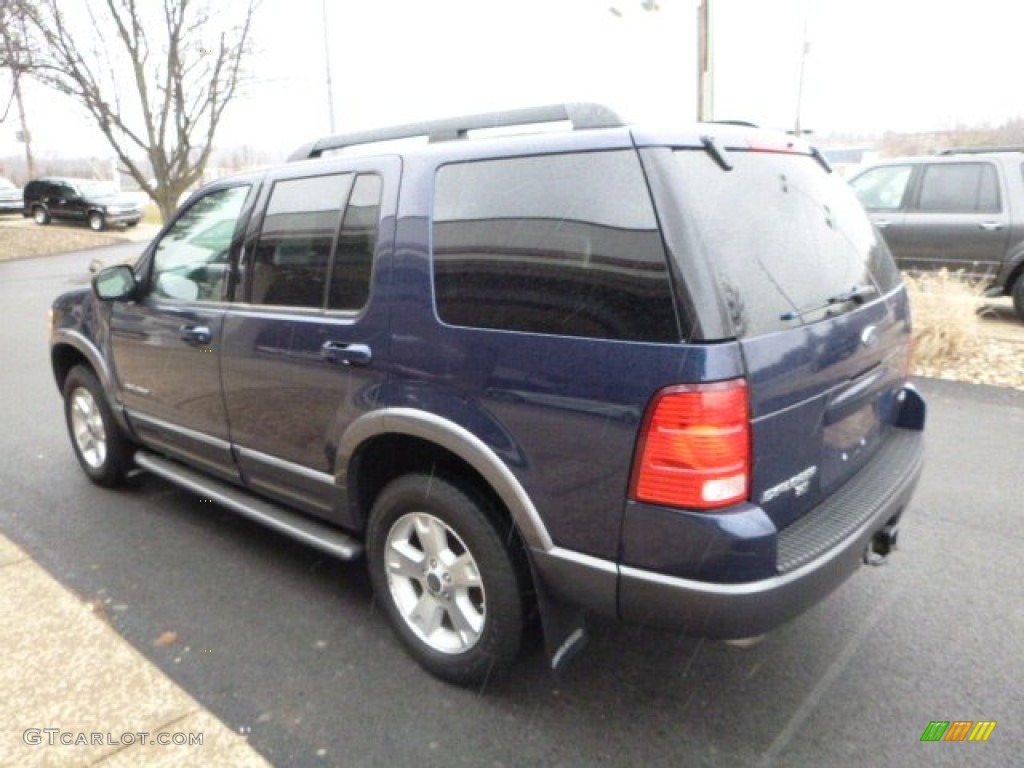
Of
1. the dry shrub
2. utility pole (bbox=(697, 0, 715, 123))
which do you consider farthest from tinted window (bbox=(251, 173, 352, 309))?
utility pole (bbox=(697, 0, 715, 123))

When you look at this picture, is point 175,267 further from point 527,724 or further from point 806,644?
point 806,644

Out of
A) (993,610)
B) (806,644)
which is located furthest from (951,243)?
(806,644)

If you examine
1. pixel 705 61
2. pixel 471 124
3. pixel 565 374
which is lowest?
pixel 565 374

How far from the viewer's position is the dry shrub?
6.72 m

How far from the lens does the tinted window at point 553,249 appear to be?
79.0 inches

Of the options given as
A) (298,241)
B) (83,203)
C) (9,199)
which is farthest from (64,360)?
(9,199)

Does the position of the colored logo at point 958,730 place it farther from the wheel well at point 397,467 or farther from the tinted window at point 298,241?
the tinted window at point 298,241

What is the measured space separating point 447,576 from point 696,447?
1.04 meters

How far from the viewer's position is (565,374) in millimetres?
2086

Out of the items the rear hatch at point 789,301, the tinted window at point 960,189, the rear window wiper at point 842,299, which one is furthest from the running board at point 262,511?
the tinted window at point 960,189

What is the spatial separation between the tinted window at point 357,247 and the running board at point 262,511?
933 millimetres

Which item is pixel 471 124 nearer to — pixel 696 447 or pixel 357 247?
pixel 357 247

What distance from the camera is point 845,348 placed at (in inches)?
92.4

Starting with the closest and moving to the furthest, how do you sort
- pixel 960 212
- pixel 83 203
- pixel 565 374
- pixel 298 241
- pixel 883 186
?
1. pixel 565 374
2. pixel 298 241
3. pixel 960 212
4. pixel 883 186
5. pixel 83 203
